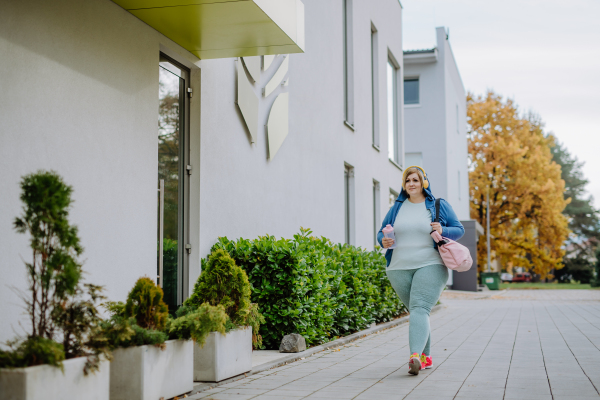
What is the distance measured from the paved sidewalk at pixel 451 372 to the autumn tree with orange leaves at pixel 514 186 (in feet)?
86.0

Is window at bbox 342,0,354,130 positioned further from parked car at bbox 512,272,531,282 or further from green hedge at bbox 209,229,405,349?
parked car at bbox 512,272,531,282

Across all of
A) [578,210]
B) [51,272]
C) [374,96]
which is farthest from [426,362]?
[578,210]

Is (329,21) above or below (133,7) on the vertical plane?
above

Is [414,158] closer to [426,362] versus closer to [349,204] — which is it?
[349,204]

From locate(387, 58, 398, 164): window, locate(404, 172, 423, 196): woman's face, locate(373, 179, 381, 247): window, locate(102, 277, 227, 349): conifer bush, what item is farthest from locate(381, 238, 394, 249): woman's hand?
locate(387, 58, 398, 164): window

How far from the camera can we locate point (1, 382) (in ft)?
10.6

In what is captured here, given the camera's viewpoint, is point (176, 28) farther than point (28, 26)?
Yes

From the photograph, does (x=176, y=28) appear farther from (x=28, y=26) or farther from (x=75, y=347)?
(x=75, y=347)

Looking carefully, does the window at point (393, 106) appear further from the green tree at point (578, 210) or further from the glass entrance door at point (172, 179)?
the green tree at point (578, 210)

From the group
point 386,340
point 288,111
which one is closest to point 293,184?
point 288,111

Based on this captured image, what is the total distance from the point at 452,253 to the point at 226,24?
10.6 ft

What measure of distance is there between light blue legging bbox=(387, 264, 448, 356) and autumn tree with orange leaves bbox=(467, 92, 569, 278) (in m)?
30.4

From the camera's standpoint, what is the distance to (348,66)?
14578 mm

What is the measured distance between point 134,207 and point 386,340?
14.8 feet
